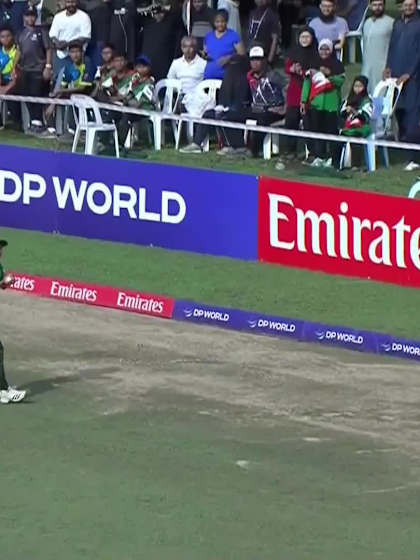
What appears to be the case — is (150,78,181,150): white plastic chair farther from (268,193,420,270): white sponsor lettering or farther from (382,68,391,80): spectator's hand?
(268,193,420,270): white sponsor lettering

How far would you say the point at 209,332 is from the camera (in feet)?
54.1

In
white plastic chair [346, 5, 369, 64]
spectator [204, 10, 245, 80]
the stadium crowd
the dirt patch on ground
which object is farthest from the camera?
white plastic chair [346, 5, 369, 64]

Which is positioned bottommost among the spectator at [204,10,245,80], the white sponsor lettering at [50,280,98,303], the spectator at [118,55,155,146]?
the white sponsor lettering at [50,280,98,303]

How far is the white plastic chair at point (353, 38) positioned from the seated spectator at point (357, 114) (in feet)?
12.2

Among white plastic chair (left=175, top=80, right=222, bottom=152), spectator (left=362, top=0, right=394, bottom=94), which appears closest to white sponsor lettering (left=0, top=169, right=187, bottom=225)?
white plastic chair (left=175, top=80, right=222, bottom=152)

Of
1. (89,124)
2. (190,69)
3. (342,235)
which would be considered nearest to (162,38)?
(190,69)

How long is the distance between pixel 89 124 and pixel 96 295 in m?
5.79

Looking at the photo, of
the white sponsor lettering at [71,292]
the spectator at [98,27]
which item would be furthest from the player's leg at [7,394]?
the spectator at [98,27]

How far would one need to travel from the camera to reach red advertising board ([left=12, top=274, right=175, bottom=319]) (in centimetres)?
1712

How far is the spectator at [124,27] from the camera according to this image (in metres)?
24.6

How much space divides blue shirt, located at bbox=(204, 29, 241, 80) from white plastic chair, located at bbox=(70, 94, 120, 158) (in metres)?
1.63

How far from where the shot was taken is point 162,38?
24203 millimetres

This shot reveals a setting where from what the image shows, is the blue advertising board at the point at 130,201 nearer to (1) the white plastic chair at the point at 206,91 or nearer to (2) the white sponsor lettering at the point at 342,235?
(2) the white sponsor lettering at the point at 342,235

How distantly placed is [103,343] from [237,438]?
10.9 feet
